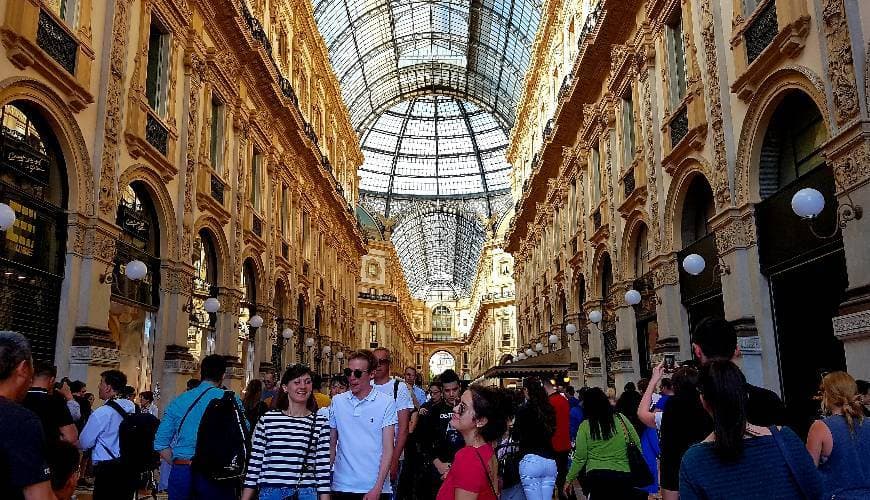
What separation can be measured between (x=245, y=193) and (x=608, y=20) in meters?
10.7

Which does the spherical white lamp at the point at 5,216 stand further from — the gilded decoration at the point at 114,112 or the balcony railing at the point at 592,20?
the balcony railing at the point at 592,20

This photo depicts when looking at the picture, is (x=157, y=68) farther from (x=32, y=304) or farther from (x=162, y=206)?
(x=32, y=304)

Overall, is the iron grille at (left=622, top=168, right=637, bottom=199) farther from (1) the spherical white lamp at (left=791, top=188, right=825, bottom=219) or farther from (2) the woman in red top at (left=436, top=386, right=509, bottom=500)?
(2) the woman in red top at (left=436, top=386, right=509, bottom=500)

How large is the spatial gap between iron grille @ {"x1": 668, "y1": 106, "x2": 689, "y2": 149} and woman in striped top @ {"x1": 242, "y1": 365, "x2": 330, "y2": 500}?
10270 millimetres

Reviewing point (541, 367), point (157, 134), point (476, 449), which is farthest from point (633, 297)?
point (476, 449)

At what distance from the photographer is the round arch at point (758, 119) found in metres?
9.12

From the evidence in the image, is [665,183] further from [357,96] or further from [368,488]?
[357,96]

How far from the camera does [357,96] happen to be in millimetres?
49031

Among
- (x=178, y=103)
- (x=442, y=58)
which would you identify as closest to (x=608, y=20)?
(x=178, y=103)

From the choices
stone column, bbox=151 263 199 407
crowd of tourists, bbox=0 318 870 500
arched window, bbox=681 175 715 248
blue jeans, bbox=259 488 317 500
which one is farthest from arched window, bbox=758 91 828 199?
stone column, bbox=151 263 199 407

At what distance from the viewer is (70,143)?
10.6m

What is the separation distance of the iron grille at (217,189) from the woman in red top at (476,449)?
14176 mm

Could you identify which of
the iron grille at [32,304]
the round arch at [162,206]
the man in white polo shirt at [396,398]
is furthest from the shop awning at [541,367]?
the man in white polo shirt at [396,398]

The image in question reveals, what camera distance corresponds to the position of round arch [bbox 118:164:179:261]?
43.6ft
